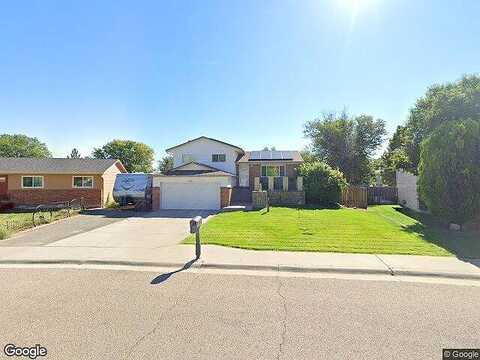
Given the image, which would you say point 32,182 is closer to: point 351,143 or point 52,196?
point 52,196

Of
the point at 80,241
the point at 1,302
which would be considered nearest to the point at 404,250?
the point at 1,302

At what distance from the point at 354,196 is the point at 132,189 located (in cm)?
1751

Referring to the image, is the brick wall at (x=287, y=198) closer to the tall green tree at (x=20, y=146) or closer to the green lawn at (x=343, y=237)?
the green lawn at (x=343, y=237)

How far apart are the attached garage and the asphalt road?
50.2 ft

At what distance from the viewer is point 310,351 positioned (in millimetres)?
3590

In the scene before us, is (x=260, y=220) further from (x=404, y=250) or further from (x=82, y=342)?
(x=82, y=342)

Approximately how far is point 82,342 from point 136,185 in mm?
20777

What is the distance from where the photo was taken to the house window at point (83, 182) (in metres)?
24.8

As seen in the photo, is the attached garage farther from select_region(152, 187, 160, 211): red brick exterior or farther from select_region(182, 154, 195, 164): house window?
select_region(182, 154, 195, 164): house window

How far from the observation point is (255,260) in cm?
757

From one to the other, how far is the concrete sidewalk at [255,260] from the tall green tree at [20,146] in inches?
2752

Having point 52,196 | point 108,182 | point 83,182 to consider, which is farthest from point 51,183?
point 108,182

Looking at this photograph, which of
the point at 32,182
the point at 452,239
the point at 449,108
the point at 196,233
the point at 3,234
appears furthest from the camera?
the point at 32,182

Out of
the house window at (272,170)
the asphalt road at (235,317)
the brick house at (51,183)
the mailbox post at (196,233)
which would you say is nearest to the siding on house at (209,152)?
the house window at (272,170)
